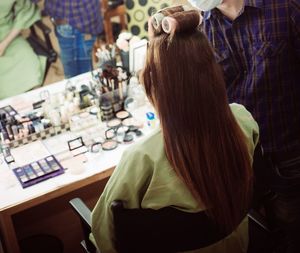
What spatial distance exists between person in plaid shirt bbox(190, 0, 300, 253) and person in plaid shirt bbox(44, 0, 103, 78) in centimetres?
149

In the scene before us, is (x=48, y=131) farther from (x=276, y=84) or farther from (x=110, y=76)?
(x=276, y=84)

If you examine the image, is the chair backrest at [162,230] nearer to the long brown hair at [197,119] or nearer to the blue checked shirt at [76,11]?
the long brown hair at [197,119]

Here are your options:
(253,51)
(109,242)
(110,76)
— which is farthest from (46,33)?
(109,242)

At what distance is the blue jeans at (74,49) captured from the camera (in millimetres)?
3375

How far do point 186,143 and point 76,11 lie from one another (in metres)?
2.20

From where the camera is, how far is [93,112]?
2469 millimetres

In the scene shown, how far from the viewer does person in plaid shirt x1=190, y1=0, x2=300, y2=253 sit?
1896 mm

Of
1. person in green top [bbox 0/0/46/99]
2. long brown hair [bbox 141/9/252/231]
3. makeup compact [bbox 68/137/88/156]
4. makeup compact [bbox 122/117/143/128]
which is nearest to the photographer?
long brown hair [bbox 141/9/252/231]

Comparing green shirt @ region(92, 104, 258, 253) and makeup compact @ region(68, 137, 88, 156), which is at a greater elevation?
green shirt @ region(92, 104, 258, 253)

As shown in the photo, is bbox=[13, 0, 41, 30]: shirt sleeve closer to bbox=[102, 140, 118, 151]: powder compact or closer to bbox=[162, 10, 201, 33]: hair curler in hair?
bbox=[102, 140, 118, 151]: powder compact

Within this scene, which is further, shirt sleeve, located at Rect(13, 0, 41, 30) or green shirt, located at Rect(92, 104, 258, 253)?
shirt sleeve, located at Rect(13, 0, 41, 30)

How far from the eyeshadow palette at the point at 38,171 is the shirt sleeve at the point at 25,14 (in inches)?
55.3

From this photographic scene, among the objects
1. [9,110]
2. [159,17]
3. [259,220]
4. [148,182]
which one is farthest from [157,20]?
[9,110]

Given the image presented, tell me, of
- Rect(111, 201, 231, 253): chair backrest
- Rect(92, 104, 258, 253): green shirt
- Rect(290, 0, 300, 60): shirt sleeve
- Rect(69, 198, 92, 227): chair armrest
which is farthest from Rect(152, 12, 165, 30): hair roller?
Rect(69, 198, 92, 227): chair armrest
